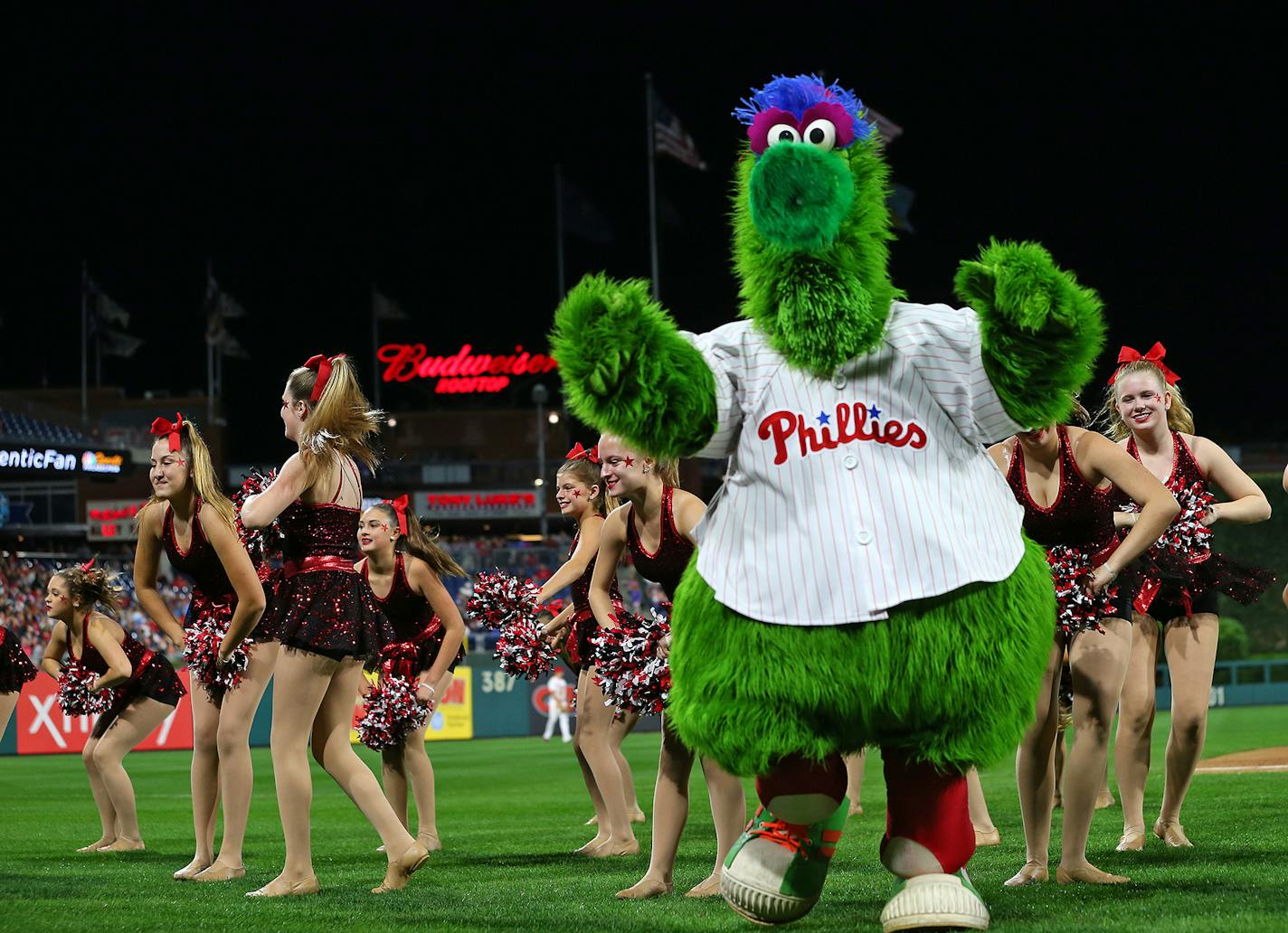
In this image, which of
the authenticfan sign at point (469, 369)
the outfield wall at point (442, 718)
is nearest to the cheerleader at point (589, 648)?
the outfield wall at point (442, 718)

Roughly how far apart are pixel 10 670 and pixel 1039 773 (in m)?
5.76

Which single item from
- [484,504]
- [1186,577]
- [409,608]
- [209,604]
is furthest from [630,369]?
[484,504]

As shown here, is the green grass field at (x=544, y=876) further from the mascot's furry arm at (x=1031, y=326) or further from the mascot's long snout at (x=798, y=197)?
the mascot's long snout at (x=798, y=197)

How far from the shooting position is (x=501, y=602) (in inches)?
316

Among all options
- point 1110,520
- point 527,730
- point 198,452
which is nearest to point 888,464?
point 1110,520

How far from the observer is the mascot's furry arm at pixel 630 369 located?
12.2 ft

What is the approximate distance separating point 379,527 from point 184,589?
1188 inches

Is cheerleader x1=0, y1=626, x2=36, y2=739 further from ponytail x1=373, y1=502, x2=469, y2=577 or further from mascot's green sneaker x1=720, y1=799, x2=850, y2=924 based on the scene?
mascot's green sneaker x1=720, y1=799, x2=850, y2=924

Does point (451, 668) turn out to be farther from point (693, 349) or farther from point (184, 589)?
point (184, 589)

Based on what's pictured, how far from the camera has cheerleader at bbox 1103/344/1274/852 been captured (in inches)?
244

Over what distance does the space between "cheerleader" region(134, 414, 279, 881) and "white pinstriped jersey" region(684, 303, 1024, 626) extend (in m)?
2.59

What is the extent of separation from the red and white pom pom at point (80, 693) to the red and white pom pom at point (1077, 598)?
572 cm

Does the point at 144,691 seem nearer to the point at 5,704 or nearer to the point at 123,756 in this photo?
the point at 123,756

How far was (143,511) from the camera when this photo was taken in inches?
253
